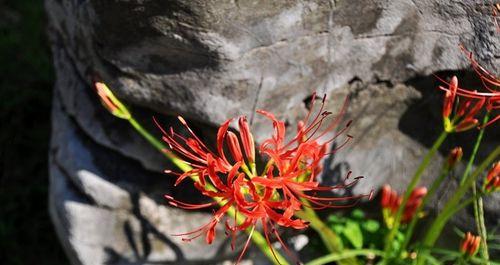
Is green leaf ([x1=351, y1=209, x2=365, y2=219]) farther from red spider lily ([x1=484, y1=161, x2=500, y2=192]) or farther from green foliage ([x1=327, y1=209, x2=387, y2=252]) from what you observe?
red spider lily ([x1=484, y1=161, x2=500, y2=192])

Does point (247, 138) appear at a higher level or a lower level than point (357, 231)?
higher

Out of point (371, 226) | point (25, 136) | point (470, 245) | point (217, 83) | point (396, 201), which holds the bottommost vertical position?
point (25, 136)

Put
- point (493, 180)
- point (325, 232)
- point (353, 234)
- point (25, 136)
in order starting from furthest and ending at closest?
point (25, 136)
point (353, 234)
point (325, 232)
point (493, 180)

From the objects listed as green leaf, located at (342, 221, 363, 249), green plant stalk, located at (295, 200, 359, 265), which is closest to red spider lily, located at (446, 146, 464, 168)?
green plant stalk, located at (295, 200, 359, 265)

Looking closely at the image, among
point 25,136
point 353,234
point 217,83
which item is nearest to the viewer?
point 217,83

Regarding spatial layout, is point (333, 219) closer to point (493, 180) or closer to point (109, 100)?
point (493, 180)

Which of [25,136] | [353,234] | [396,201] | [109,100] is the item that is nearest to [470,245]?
[396,201]

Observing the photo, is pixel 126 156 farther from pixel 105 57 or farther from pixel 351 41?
pixel 351 41
